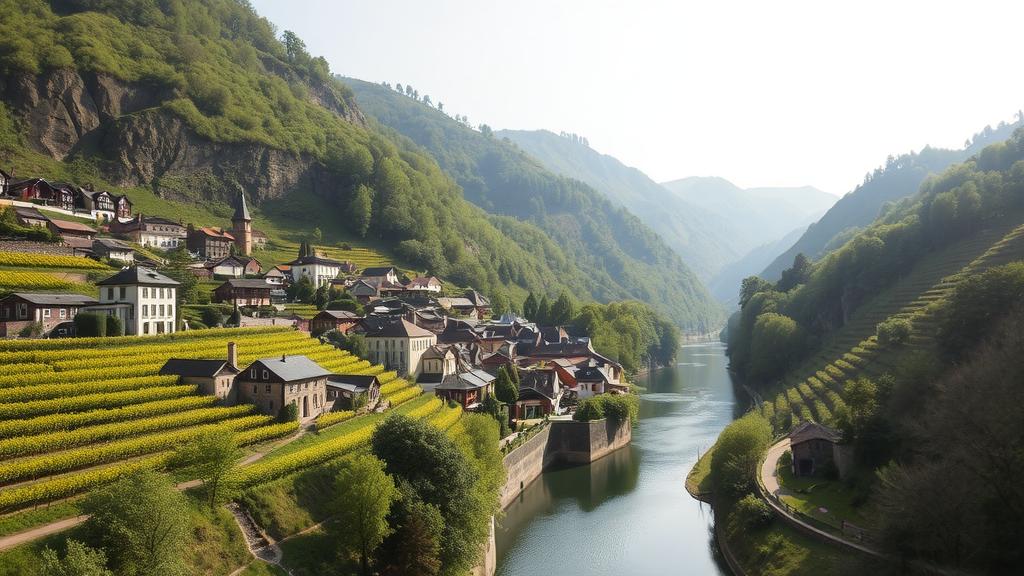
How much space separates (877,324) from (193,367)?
2485 inches

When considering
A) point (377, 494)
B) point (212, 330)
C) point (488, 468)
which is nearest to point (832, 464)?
point (488, 468)

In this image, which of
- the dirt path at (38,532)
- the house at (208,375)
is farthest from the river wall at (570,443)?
the dirt path at (38,532)

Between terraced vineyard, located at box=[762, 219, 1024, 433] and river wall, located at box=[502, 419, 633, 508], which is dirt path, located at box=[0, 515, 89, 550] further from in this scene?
terraced vineyard, located at box=[762, 219, 1024, 433]

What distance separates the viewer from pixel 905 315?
64.0 m

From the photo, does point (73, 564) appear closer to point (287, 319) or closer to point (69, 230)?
point (287, 319)

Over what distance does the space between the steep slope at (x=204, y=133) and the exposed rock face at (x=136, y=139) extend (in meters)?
0.18

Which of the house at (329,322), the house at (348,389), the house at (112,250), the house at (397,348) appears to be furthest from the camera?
the house at (329,322)

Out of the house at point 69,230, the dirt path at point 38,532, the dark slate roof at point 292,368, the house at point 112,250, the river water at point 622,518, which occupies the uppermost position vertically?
the house at point 69,230

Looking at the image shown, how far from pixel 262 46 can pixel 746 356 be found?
137m

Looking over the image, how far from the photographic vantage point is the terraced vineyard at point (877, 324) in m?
55.3

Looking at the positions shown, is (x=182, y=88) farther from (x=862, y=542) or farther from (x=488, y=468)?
(x=862, y=542)

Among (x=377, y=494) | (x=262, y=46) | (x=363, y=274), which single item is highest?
(x=262, y=46)

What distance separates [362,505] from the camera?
27094mm

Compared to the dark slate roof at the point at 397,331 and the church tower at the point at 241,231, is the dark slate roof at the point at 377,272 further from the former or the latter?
the dark slate roof at the point at 397,331
